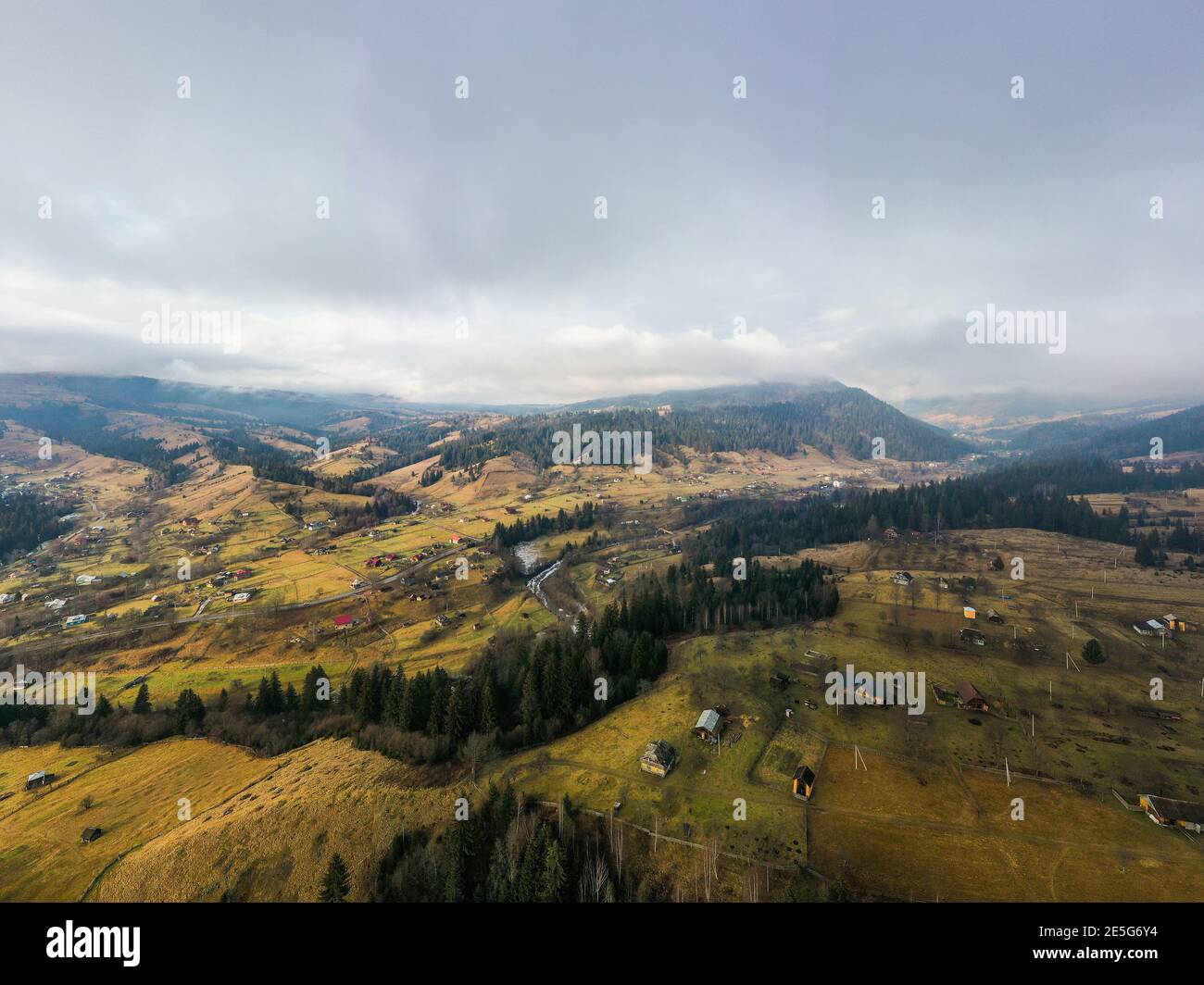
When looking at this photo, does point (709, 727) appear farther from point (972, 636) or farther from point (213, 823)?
point (972, 636)

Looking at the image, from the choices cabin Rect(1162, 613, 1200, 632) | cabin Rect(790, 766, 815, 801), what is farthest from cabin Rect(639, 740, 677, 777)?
cabin Rect(1162, 613, 1200, 632)

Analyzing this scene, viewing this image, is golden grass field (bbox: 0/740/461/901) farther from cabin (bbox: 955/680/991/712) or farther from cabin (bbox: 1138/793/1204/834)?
cabin (bbox: 1138/793/1204/834)

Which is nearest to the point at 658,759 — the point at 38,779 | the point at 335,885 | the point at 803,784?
the point at 803,784

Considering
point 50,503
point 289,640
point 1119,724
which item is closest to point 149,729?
point 289,640

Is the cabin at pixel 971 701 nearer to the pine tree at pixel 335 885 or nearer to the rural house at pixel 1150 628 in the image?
the rural house at pixel 1150 628
